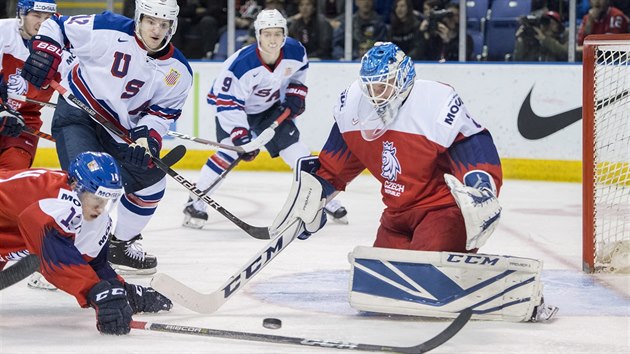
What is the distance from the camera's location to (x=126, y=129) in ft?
13.2

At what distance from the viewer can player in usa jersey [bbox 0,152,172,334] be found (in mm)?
2908

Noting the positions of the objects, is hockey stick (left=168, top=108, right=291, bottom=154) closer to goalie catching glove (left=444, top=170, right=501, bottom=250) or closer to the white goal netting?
the white goal netting

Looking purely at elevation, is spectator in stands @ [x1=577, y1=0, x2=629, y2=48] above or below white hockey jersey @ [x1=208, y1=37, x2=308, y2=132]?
above

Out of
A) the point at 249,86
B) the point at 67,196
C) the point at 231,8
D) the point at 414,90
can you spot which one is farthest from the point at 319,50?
the point at 67,196

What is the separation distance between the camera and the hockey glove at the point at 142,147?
3.79m

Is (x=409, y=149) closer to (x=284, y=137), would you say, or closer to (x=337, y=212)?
(x=337, y=212)

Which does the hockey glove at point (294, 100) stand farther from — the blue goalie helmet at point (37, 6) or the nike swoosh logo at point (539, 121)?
the nike swoosh logo at point (539, 121)

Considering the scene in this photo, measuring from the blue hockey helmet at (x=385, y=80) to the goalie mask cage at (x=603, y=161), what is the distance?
1.09 m

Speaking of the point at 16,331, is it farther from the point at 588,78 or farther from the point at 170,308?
the point at 588,78

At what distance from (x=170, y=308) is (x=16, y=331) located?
0.49 metres

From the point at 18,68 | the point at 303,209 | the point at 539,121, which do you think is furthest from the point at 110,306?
the point at 539,121

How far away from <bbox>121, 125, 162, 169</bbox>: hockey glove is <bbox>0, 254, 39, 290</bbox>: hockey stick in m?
0.80

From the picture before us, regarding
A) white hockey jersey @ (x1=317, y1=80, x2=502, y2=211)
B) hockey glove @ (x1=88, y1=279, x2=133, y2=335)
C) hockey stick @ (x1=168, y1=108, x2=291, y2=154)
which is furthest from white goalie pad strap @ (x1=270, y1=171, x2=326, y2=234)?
hockey stick @ (x1=168, y1=108, x2=291, y2=154)

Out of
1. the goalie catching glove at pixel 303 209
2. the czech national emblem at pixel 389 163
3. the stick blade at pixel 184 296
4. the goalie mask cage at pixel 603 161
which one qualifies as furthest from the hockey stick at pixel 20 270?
the goalie mask cage at pixel 603 161
